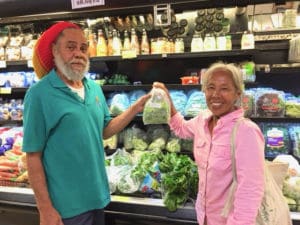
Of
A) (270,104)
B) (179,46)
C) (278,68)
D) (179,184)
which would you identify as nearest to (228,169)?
(179,184)

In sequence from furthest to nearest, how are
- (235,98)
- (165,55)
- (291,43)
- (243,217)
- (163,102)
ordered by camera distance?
(291,43), (165,55), (163,102), (235,98), (243,217)

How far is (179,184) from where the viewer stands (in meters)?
2.13

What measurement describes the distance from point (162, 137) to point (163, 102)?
1348mm

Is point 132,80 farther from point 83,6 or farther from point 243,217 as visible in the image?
point 243,217

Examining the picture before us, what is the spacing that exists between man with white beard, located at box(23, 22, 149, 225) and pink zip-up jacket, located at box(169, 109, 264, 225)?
617mm

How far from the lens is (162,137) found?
347 cm

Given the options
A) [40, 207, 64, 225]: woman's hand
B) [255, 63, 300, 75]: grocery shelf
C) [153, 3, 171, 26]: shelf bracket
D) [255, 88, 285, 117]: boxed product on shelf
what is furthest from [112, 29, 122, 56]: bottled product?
[40, 207, 64, 225]: woman's hand

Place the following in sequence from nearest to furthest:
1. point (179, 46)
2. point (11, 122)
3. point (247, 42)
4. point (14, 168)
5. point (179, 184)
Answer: point (179, 184)
point (14, 168)
point (247, 42)
point (179, 46)
point (11, 122)

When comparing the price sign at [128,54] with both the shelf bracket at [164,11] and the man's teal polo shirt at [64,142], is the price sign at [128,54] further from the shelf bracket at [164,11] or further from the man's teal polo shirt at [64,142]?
the man's teal polo shirt at [64,142]

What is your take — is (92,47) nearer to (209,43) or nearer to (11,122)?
(209,43)

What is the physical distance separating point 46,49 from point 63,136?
1.73 ft

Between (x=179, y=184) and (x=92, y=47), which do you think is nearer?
(x=179, y=184)

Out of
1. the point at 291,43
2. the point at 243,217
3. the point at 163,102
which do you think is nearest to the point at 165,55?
the point at 163,102

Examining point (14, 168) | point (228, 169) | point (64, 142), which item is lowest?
point (14, 168)
